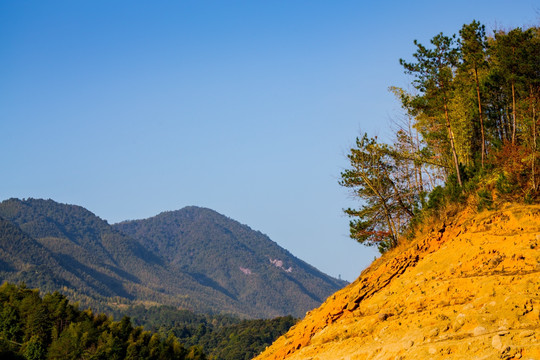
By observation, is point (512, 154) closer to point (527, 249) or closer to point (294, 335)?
point (527, 249)

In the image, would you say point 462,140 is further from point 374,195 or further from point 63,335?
point 63,335

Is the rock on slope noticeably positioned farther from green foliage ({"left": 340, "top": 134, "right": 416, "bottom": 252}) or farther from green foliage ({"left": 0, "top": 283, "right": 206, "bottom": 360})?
green foliage ({"left": 0, "top": 283, "right": 206, "bottom": 360})

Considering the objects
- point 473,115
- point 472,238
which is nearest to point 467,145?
point 473,115

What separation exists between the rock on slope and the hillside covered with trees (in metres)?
2.33

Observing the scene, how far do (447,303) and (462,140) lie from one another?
1773 cm

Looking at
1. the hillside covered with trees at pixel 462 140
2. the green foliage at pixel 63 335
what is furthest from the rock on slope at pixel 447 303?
the green foliage at pixel 63 335

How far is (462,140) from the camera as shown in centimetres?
3362

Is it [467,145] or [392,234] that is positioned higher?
[467,145]

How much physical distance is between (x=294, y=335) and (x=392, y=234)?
8627 millimetres

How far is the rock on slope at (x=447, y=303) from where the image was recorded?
595 inches

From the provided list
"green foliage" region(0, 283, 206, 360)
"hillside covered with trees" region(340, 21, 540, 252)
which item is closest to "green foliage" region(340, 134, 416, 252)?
"hillside covered with trees" region(340, 21, 540, 252)

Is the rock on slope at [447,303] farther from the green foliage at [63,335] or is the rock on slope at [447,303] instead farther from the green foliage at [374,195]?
the green foliage at [63,335]

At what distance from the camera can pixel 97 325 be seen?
98.3 meters

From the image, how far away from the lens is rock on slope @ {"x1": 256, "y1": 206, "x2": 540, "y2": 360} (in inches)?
595
